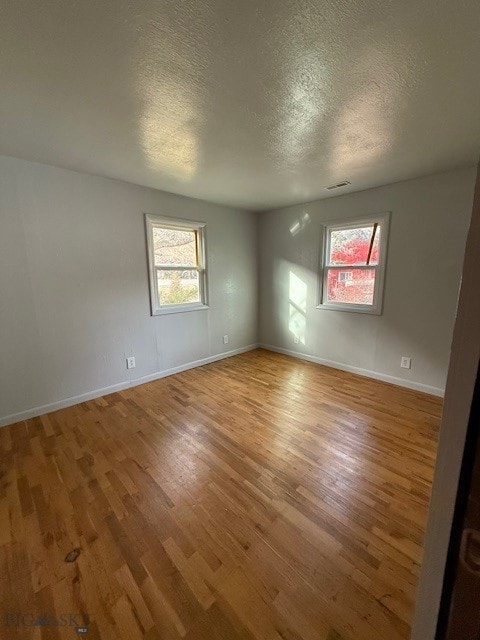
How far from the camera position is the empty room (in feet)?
3.34

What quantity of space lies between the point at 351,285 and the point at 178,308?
2348 mm

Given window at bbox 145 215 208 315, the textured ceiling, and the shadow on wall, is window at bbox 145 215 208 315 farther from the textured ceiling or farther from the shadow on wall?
the shadow on wall

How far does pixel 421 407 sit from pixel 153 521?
2.62m

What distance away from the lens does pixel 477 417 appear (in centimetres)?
36

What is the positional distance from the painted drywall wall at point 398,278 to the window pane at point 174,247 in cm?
138

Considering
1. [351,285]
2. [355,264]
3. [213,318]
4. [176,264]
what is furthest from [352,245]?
[176,264]

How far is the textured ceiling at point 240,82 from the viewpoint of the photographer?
1.02 m

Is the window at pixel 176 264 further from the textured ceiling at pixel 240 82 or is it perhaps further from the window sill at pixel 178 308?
the textured ceiling at pixel 240 82

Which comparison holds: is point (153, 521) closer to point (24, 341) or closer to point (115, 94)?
point (24, 341)

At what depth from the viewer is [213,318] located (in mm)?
3938

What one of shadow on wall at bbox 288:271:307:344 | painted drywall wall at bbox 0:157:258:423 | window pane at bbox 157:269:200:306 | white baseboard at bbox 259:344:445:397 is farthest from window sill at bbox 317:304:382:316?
painted drywall wall at bbox 0:157:258:423

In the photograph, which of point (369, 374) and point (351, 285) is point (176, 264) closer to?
point (351, 285)
